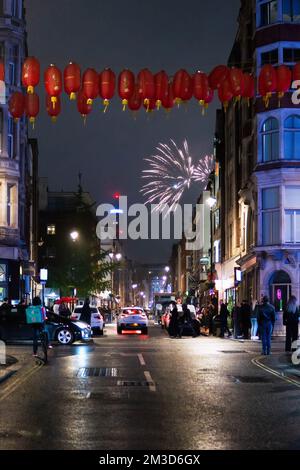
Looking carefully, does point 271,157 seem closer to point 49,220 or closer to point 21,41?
point 21,41

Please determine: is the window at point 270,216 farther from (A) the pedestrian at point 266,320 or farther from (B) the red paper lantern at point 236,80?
(B) the red paper lantern at point 236,80

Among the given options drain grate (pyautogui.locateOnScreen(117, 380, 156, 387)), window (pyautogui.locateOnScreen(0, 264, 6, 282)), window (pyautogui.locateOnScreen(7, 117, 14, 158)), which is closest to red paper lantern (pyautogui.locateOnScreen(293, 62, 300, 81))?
drain grate (pyautogui.locateOnScreen(117, 380, 156, 387))

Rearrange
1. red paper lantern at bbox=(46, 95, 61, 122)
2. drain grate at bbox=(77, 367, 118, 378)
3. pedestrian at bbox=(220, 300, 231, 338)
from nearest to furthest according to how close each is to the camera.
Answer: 1. drain grate at bbox=(77, 367, 118, 378)
2. red paper lantern at bbox=(46, 95, 61, 122)
3. pedestrian at bbox=(220, 300, 231, 338)

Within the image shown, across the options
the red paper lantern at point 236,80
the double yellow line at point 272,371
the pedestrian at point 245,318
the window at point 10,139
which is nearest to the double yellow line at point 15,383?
the double yellow line at point 272,371

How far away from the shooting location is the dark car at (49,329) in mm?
33219

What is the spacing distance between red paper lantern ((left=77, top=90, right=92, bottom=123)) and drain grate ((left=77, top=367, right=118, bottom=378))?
7.01 meters

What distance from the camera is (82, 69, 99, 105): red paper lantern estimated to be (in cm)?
2309

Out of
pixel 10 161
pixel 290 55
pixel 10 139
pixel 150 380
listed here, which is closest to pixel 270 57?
pixel 290 55

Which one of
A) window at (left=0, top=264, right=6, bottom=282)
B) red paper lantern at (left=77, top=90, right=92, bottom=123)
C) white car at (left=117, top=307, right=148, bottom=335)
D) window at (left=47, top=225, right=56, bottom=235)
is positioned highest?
window at (left=47, top=225, right=56, bottom=235)

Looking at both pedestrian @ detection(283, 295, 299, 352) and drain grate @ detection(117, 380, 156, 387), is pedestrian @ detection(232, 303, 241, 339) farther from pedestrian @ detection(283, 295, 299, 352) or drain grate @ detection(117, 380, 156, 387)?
drain grate @ detection(117, 380, 156, 387)

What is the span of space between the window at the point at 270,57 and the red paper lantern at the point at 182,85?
84.4ft
